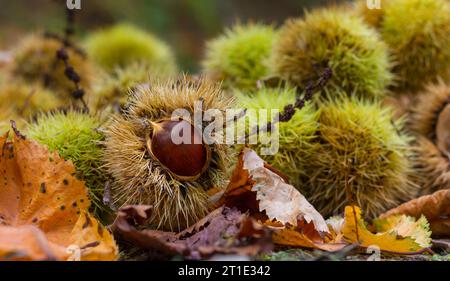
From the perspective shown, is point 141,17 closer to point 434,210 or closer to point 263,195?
point 434,210

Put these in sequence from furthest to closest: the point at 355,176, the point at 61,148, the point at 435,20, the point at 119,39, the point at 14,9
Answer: the point at 14,9 < the point at 119,39 < the point at 435,20 < the point at 355,176 < the point at 61,148

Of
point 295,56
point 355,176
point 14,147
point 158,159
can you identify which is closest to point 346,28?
point 295,56

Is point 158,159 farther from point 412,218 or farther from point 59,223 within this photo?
point 412,218

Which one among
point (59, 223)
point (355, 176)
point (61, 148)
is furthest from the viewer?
point (355, 176)

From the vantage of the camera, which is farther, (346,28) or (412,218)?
(346,28)

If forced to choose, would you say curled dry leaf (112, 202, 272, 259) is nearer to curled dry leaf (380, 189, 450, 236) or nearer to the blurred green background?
curled dry leaf (380, 189, 450, 236)

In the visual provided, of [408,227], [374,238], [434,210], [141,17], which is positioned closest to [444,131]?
[434,210]

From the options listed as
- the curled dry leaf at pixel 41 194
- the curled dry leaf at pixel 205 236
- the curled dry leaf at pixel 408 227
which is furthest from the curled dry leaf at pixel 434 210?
the curled dry leaf at pixel 41 194
